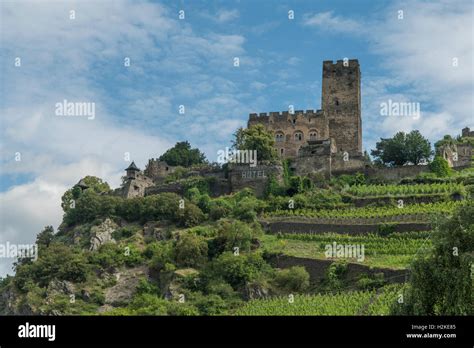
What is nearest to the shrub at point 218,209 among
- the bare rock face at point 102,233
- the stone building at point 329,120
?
the bare rock face at point 102,233

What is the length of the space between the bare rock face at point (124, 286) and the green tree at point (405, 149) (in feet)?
71.2

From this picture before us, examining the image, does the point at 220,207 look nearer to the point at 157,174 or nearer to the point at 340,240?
the point at 340,240

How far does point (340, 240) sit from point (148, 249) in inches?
404

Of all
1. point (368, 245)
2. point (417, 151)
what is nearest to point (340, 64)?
point (417, 151)

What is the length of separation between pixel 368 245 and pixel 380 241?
0.69 meters

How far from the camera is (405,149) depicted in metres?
58.9

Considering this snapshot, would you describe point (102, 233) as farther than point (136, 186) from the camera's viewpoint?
No

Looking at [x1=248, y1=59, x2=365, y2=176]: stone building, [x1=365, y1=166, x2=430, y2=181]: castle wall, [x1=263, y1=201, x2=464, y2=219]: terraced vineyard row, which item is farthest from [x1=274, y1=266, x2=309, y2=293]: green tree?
[x1=248, y1=59, x2=365, y2=176]: stone building

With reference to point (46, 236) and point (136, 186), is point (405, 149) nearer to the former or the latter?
point (136, 186)

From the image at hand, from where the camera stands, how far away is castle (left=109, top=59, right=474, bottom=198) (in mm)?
56469

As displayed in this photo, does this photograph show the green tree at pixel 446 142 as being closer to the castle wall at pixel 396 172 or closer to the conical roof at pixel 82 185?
the castle wall at pixel 396 172
